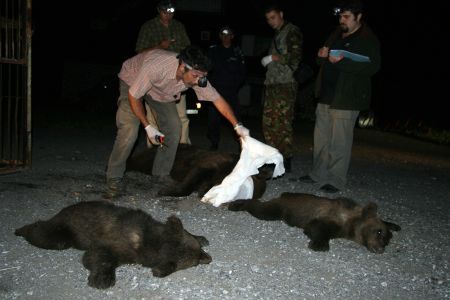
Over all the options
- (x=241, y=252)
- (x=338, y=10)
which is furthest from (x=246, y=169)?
(x=338, y=10)

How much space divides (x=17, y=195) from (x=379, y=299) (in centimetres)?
398

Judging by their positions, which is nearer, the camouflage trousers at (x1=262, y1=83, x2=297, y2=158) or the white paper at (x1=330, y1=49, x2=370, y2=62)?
the white paper at (x1=330, y1=49, x2=370, y2=62)

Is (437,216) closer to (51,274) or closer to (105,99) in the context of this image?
(51,274)

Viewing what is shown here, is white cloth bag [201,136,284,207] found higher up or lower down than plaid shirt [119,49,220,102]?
lower down

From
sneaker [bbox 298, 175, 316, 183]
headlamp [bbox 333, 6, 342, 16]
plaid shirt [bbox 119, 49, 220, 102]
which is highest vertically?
headlamp [bbox 333, 6, 342, 16]

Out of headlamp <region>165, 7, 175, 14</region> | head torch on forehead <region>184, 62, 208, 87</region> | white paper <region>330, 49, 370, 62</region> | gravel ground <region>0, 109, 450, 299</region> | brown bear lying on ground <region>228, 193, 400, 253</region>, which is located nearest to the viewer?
gravel ground <region>0, 109, 450, 299</region>

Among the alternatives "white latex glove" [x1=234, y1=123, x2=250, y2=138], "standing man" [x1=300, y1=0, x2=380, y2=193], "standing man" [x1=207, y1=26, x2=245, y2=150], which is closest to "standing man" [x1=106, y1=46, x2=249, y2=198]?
"white latex glove" [x1=234, y1=123, x2=250, y2=138]

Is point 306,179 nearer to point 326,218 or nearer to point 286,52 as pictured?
point 286,52

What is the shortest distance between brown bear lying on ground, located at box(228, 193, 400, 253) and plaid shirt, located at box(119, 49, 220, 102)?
1476mm

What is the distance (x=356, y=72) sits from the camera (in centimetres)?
651

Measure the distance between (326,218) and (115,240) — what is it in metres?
2.16

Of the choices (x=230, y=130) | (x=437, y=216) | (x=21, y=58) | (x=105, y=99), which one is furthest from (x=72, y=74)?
(x=437, y=216)

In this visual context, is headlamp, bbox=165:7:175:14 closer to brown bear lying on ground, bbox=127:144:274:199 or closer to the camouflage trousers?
the camouflage trousers

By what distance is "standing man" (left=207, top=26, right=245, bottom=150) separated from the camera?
8.88 metres
